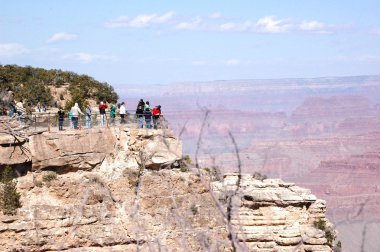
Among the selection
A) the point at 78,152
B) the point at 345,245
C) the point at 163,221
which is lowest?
the point at 345,245

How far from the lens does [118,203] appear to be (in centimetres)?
2177

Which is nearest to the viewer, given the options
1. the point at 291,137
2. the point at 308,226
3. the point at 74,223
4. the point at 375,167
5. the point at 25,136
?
the point at 74,223

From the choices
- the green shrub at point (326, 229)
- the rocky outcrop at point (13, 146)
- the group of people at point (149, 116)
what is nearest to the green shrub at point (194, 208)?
the group of people at point (149, 116)

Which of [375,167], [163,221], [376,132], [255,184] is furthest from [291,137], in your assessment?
[163,221]

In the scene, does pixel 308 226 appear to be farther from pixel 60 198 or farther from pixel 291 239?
pixel 60 198

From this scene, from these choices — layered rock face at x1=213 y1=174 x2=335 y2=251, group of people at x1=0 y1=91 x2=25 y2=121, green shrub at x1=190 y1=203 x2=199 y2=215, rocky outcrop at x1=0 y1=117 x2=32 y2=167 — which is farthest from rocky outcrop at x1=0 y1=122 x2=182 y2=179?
layered rock face at x1=213 y1=174 x2=335 y2=251

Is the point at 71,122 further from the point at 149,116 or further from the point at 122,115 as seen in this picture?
the point at 149,116

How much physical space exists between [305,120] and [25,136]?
3975 cm

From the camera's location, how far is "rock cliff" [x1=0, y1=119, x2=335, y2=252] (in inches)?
830

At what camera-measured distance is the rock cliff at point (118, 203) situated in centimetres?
2108

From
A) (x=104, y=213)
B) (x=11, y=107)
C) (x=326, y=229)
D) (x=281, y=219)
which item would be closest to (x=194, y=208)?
(x=104, y=213)

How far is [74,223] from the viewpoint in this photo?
20828 mm

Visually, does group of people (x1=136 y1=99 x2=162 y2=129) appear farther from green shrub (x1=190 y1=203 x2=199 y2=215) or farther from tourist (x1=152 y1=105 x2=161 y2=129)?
green shrub (x1=190 y1=203 x2=199 y2=215)

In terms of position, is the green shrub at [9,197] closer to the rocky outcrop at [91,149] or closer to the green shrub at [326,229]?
the rocky outcrop at [91,149]
